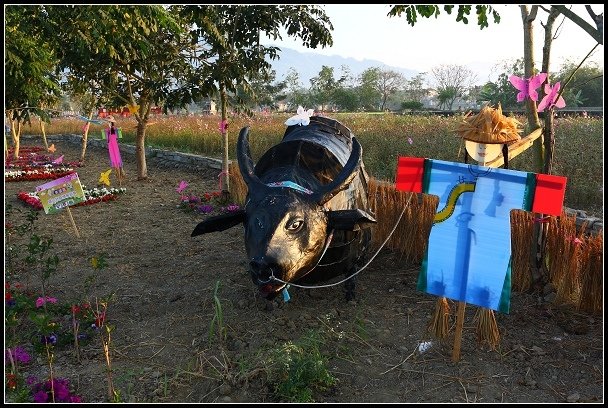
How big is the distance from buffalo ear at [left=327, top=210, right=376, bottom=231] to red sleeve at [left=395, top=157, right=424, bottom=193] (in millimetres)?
341

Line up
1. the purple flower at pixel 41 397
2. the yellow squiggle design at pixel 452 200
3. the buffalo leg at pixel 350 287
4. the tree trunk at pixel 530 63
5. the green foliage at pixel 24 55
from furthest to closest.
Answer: the green foliage at pixel 24 55 → the buffalo leg at pixel 350 287 → the tree trunk at pixel 530 63 → the yellow squiggle design at pixel 452 200 → the purple flower at pixel 41 397

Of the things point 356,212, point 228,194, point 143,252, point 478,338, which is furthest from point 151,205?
point 478,338

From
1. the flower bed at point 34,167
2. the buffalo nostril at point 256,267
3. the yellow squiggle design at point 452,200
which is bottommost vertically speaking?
the flower bed at point 34,167

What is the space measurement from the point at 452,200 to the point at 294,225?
1117 millimetres

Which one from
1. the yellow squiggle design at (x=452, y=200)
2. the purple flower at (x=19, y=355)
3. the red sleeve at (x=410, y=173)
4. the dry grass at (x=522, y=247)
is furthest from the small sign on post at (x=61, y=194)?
the dry grass at (x=522, y=247)

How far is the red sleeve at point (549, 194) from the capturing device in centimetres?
304

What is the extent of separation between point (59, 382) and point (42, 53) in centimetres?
460

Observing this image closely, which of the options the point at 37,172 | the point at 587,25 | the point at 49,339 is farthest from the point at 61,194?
the point at 37,172

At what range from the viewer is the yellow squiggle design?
130 inches

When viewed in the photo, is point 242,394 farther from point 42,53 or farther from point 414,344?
point 42,53

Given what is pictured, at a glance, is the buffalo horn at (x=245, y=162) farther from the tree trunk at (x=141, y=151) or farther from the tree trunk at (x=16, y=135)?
the tree trunk at (x=16, y=135)

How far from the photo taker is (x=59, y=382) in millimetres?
3068

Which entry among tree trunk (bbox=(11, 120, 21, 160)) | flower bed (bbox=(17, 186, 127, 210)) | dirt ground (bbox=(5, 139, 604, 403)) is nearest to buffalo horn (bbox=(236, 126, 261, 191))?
dirt ground (bbox=(5, 139, 604, 403))

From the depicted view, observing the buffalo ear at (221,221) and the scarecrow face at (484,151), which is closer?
the scarecrow face at (484,151)
